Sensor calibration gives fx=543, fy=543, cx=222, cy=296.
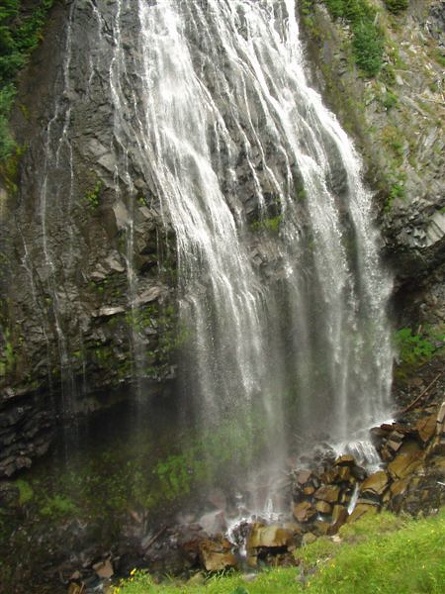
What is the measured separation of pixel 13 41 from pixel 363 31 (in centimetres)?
1138

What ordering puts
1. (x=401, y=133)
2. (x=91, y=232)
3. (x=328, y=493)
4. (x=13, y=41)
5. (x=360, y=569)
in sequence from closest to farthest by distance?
1. (x=360, y=569)
2. (x=328, y=493)
3. (x=91, y=232)
4. (x=13, y=41)
5. (x=401, y=133)

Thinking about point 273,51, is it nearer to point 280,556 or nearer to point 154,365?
point 154,365

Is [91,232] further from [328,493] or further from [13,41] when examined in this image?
[328,493]

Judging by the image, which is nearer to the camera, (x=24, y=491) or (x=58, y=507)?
(x=24, y=491)

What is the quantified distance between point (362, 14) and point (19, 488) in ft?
60.6

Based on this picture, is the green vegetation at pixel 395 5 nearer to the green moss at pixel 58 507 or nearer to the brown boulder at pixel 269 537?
the brown boulder at pixel 269 537

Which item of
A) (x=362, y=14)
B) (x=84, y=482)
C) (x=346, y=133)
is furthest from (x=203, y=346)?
(x=362, y=14)

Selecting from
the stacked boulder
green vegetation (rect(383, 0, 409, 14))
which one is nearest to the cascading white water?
the stacked boulder

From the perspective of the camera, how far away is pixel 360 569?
848 centimetres

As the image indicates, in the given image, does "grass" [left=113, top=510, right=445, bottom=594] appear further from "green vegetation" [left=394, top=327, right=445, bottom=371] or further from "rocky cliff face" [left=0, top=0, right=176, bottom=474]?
"green vegetation" [left=394, top=327, right=445, bottom=371]

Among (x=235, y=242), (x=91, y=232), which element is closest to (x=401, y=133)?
(x=235, y=242)

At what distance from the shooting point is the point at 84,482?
516 inches

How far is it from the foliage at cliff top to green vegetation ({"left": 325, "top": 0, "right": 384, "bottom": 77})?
9.88 metres

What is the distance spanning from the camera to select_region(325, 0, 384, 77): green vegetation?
59.8ft
